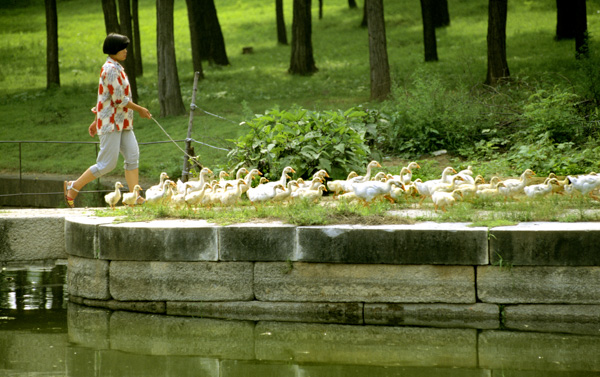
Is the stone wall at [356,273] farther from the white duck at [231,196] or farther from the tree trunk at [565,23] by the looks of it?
the tree trunk at [565,23]

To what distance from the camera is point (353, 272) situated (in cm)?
728

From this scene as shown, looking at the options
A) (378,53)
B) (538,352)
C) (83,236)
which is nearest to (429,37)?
(378,53)

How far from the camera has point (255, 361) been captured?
6.49 metres

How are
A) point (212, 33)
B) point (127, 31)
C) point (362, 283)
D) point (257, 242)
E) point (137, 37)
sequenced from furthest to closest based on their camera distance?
point (212, 33)
point (137, 37)
point (127, 31)
point (257, 242)
point (362, 283)

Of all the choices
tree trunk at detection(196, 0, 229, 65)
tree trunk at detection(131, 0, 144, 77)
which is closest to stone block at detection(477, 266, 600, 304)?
tree trunk at detection(196, 0, 229, 65)

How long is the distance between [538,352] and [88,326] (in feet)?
14.4

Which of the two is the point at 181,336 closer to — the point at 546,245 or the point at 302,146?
the point at 546,245

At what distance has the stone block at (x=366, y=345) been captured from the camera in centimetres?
637

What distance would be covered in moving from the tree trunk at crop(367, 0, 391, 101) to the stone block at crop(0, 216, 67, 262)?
12.6 m

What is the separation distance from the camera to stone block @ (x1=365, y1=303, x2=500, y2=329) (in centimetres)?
702

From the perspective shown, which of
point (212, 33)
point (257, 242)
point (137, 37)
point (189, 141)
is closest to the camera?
point (257, 242)

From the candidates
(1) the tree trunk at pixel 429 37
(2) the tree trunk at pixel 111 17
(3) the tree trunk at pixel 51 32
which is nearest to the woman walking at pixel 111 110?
(2) the tree trunk at pixel 111 17

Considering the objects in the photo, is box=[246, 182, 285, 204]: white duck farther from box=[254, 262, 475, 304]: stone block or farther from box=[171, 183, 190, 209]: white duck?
box=[254, 262, 475, 304]: stone block

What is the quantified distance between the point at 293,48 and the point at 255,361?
76.7 feet
